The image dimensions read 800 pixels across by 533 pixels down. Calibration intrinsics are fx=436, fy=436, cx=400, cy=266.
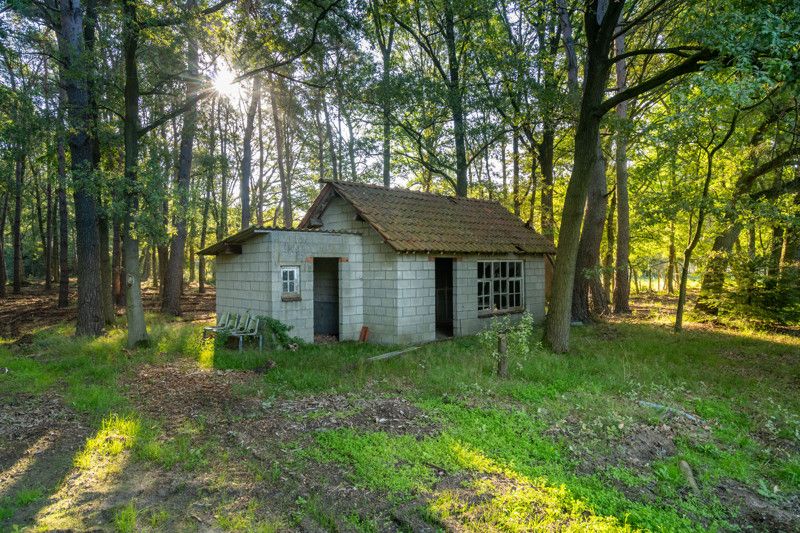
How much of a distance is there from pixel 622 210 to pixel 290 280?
42.9ft

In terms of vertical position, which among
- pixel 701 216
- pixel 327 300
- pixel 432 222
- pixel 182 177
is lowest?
pixel 327 300

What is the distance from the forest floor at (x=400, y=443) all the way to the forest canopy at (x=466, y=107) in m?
3.05

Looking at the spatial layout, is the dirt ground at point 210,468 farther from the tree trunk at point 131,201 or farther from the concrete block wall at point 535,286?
the concrete block wall at point 535,286

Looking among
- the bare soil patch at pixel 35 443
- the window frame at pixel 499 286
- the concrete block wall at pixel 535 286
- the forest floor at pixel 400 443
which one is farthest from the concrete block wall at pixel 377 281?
the bare soil patch at pixel 35 443

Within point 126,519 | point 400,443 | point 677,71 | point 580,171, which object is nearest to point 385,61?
point 580,171

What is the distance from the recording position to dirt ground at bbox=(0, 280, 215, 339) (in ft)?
48.7

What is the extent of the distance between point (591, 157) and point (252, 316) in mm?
9292

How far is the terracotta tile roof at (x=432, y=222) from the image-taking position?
41.1 ft

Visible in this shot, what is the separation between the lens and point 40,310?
725 inches

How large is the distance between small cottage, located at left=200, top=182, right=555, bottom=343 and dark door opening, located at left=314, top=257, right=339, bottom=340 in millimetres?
33

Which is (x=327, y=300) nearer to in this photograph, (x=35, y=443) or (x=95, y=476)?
(x=35, y=443)

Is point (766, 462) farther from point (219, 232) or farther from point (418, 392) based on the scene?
point (219, 232)

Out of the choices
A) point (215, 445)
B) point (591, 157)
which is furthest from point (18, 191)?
point (591, 157)

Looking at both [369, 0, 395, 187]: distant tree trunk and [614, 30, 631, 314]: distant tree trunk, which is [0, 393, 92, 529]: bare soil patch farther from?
[614, 30, 631, 314]: distant tree trunk
